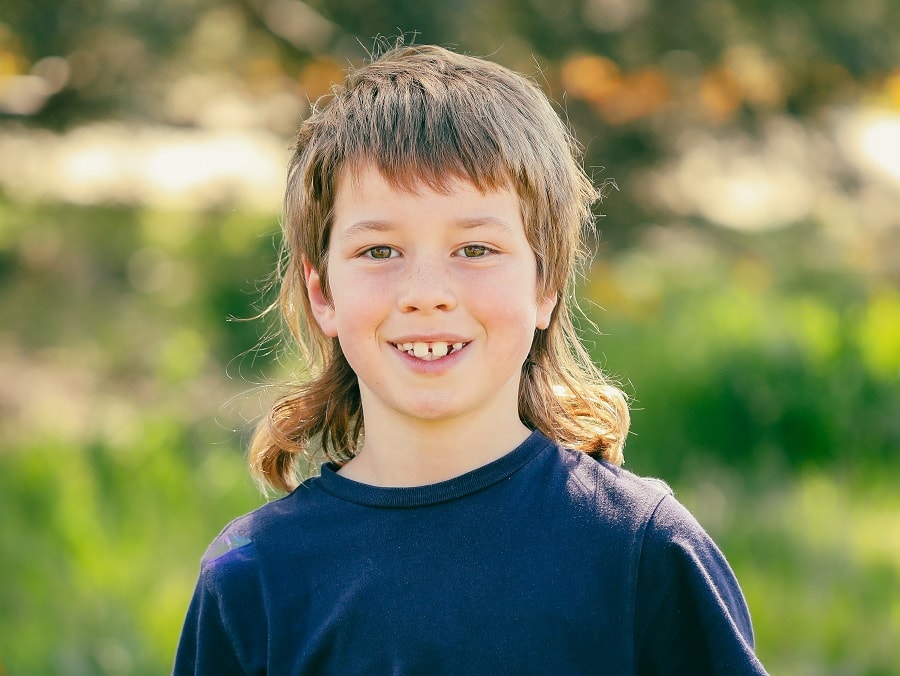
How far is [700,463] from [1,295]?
4039mm

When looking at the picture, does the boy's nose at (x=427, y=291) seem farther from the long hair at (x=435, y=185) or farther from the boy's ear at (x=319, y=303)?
the boy's ear at (x=319, y=303)

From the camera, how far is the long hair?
5.37ft

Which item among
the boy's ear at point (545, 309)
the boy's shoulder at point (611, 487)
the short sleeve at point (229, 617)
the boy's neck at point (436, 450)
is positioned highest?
the boy's ear at point (545, 309)

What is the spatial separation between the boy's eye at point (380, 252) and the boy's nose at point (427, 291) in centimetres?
6

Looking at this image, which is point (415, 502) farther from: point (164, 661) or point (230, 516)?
point (230, 516)

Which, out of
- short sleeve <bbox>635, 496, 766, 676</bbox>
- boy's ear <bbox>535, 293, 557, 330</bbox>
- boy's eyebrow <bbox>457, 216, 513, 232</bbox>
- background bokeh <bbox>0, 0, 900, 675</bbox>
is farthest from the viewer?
background bokeh <bbox>0, 0, 900, 675</bbox>

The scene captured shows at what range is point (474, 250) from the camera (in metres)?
1.61

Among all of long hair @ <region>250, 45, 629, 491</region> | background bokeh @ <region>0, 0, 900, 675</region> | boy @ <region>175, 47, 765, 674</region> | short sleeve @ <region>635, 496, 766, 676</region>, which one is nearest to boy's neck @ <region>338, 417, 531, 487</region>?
boy @ <region>175, 47, 765, 674</region>

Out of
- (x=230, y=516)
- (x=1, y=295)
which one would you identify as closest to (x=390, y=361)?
(x=230, y=516)

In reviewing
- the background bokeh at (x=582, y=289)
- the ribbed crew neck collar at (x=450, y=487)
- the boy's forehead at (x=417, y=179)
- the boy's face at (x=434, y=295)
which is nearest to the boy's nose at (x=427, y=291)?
the boy's face at (x=434, y=295)

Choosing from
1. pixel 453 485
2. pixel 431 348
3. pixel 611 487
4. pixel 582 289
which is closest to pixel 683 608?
pixel 611 487

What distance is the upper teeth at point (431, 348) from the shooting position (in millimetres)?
1597

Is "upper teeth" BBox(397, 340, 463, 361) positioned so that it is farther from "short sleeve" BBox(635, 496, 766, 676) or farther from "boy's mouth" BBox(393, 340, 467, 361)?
"short sleeve" BBox(635, 496, 766, 676)

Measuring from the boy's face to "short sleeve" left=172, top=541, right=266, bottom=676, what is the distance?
30cm
